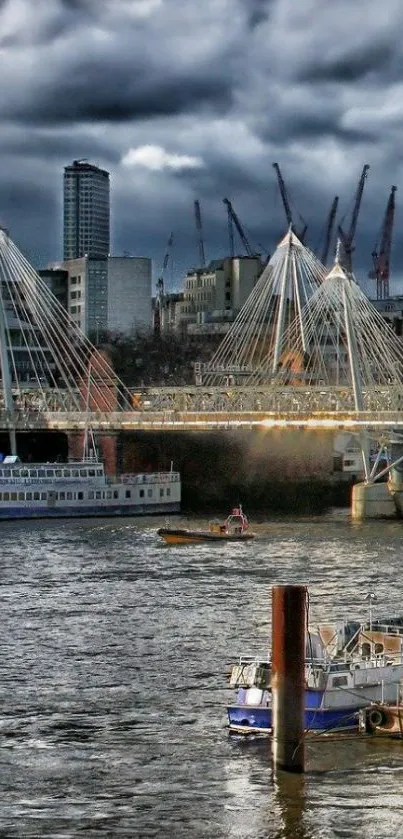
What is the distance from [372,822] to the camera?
34.7 metres

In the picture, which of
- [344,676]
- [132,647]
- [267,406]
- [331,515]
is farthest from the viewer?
[267,406]

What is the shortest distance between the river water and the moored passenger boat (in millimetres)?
22275

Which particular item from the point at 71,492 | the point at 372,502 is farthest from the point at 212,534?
the point at 372,502

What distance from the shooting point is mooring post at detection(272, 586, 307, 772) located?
35.4m

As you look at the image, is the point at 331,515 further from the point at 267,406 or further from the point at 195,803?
the point at 195,803

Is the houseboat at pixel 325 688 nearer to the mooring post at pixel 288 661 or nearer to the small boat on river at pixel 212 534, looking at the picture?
the mooring post at pixel 288 661

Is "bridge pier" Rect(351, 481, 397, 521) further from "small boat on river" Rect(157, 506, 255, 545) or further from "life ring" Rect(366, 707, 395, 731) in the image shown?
"life ring" Rect(366, 707, 395, 731)

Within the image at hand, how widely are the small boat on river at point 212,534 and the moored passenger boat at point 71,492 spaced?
→ 1341cm

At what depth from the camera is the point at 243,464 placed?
120 meters

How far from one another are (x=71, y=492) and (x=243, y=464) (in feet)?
65.2

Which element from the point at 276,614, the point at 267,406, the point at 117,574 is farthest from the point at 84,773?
the point at 267,406

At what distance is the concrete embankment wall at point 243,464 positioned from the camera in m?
118

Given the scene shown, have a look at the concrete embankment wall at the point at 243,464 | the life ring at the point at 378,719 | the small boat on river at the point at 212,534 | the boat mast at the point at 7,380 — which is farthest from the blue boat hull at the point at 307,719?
the concrete embankment wall at the point at 243,464

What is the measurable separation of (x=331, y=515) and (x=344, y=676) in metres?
64.6
